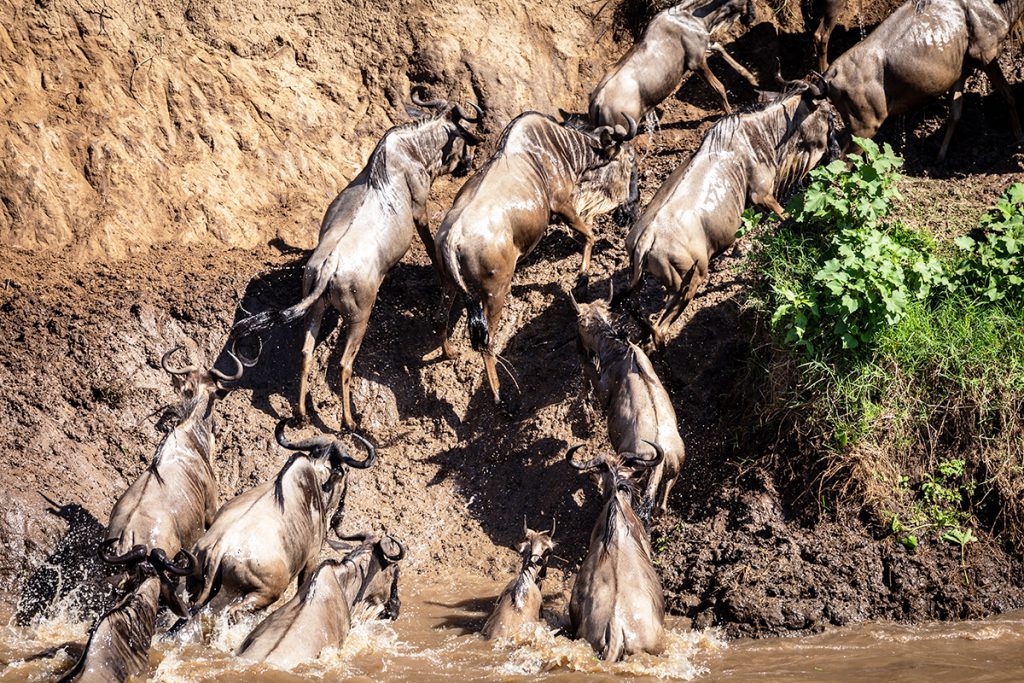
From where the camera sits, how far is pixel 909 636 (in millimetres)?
8031

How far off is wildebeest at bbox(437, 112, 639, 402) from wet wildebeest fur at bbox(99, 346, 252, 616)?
6.53 ft

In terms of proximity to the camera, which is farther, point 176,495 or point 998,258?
point 998,258

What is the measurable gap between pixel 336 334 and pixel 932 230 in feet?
17.5

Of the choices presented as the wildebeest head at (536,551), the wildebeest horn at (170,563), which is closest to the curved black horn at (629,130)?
the wildebeest head at (536,551)

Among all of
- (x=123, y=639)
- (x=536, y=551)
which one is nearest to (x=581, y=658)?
(x=536, y=551)

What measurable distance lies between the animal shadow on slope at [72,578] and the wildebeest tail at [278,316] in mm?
1896

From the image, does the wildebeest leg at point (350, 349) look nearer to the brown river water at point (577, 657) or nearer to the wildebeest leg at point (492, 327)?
the wildebeest leg at point (492, 327)

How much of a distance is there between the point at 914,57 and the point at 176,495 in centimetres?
751

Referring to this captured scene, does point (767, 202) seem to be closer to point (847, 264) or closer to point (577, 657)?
point (847, 264)

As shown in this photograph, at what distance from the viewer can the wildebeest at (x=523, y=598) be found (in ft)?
26.5

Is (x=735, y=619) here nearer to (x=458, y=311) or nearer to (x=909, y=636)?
(x=909, y=636)

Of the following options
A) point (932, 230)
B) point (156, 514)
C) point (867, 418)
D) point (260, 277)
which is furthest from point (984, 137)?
point (156, 514)

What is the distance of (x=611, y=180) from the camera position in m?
11.7

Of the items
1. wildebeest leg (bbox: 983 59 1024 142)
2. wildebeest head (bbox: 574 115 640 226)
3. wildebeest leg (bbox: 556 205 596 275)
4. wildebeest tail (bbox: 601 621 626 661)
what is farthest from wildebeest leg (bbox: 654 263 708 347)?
wildebeest leg (bbox: 983 59 1024 142)
